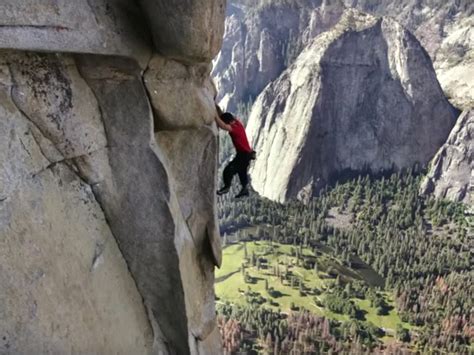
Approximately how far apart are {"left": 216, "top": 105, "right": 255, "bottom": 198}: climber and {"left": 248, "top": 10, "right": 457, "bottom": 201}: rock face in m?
92.0

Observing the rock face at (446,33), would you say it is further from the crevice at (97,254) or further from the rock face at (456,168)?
the crevice at (97,254)

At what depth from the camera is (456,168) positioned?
9731 centimetres

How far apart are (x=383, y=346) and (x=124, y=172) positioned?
53510 mm

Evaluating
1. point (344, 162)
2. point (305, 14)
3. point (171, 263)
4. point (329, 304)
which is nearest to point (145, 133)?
Result: point (171, 263)

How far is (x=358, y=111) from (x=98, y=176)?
107 m

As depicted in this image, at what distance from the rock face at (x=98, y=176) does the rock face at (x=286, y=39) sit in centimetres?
13014

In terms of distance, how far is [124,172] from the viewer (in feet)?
23.8

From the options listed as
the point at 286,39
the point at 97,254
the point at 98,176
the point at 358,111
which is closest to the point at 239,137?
the point at 98,176

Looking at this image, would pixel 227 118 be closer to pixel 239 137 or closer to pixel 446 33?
pixel 239 137

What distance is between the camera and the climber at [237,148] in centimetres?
981

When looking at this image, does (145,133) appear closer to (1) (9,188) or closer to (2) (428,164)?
(1) (9,188)

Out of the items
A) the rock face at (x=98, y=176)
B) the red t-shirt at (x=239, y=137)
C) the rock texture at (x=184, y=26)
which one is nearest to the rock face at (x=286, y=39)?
the red t-shirt at (x=239, y=137)

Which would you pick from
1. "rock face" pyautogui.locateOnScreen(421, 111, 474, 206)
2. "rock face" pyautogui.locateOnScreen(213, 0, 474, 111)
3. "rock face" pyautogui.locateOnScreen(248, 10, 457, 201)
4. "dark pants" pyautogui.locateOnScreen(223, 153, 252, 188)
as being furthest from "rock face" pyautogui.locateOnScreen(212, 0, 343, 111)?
"dark pants" pyautogui.locateOnScreen(223, 153, 252, 188)

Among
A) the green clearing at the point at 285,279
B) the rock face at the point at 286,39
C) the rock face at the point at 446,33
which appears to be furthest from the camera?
the rock face at the point at 286,39
